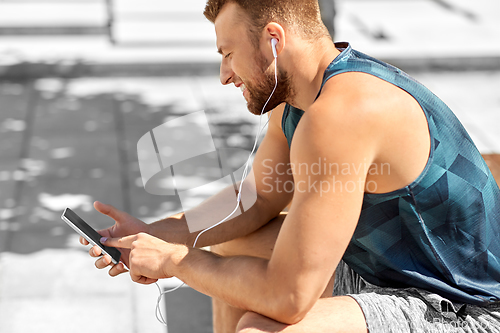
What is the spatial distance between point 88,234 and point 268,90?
1.03m

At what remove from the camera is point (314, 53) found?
7.97 ft

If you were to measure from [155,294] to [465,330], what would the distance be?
2.08 m

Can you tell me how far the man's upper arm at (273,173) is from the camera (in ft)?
9.85

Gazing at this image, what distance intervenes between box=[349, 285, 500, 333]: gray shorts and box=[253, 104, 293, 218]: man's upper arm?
2.68ft

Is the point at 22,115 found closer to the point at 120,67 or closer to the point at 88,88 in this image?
the point at 88,88

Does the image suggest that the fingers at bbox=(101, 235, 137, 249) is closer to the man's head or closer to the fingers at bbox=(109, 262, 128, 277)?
the fingers at bbox=(109, 262, 128, 277)

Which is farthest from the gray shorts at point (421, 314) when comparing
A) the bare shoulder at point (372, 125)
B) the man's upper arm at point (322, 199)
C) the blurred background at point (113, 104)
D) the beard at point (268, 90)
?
the blurred background at point (113, 104)

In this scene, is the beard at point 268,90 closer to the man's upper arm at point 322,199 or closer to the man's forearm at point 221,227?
the man's upper arm at point 322,199

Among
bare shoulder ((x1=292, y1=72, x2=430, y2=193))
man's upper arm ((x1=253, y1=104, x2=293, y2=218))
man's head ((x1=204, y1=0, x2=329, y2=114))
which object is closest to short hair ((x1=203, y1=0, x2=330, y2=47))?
man's head ((x1=204, y1=0, x2=329, y2=114))

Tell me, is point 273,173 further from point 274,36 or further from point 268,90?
point 274,36

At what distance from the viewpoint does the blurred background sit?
3818 millimetres

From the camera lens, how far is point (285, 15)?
7.79 feet

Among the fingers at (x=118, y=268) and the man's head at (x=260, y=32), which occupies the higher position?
the man's head at (x=260, y=32)

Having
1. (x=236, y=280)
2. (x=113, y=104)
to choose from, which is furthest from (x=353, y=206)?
(x=113, y=104)
